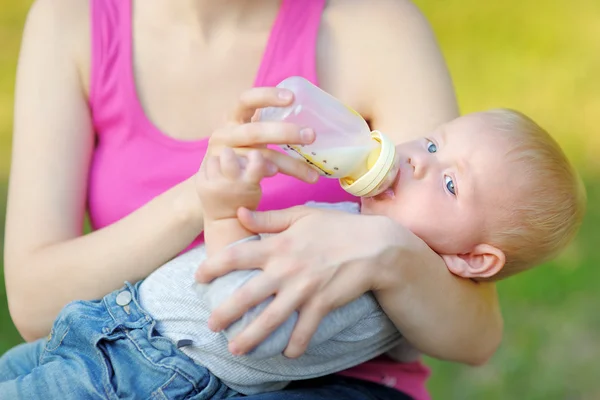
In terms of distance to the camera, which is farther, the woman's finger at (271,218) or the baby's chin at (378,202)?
the baby's chin at (378,202)

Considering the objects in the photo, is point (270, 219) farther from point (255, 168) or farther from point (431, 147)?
point (431, 147)

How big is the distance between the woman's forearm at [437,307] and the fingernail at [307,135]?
30 centimetres

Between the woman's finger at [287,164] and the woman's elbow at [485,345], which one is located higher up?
A: the woman's finger at [287,164]

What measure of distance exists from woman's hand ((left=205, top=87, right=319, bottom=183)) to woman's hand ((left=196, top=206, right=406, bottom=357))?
0.33 ft

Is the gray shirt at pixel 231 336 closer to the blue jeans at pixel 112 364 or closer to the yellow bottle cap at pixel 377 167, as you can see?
the blue jeans at pixel 112 364

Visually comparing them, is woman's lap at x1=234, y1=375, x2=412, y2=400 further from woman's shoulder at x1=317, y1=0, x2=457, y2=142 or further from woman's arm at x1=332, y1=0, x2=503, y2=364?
woman's shoulder at x1=317, y1=0, x2=457, y2=142

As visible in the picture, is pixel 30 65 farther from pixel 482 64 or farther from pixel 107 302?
pixel 482 64

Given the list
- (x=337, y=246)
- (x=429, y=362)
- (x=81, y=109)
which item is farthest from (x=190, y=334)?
(x=429, y=362)

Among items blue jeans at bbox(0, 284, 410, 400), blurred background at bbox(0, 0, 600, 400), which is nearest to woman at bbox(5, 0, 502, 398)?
blue jeans at bbox(0, 284, 410, 400)

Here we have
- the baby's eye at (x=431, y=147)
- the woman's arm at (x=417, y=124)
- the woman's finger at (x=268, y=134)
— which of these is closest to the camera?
the woman's finger at (x=268, y=134)

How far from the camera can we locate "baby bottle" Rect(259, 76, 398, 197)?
1637 mm

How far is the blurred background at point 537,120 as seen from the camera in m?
3.36

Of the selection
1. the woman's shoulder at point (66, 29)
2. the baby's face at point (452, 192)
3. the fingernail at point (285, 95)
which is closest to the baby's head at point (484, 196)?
the baby's face at point (452, 192)

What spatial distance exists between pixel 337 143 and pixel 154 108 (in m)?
0.55
